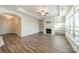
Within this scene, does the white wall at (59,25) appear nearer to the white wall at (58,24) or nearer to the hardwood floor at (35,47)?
the white wall at (58,24)

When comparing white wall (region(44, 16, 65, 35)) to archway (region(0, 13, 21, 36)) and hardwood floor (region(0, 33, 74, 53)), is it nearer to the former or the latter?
archway (region(0, 13, 21, 36))

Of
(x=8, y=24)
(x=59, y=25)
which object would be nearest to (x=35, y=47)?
(x=59, y=25)

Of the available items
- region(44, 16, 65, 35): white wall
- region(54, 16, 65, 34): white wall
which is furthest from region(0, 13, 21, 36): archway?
region(54, 16, 65, 34): white wall

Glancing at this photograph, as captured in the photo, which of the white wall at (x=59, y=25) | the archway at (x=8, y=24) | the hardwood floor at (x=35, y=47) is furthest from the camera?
the white wall at (x=59, y=25)

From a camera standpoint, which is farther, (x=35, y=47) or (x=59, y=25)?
(x=59, y=25)

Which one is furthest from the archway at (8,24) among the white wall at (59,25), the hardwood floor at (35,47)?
the white wall at (59,25)

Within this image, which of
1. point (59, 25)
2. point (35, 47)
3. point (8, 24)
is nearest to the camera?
point (35, 47)

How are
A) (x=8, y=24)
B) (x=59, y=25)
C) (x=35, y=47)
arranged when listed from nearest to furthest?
1. (x=35, y=47)
2. (x=8, y=24)
3. (x=59, y=25)

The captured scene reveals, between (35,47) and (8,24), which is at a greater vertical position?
(8,24)

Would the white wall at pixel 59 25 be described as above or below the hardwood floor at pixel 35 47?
above

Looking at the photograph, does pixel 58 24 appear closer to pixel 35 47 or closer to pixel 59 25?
pixel 59 25

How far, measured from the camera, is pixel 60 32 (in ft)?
34.3

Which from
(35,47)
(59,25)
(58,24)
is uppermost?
(58,24)
